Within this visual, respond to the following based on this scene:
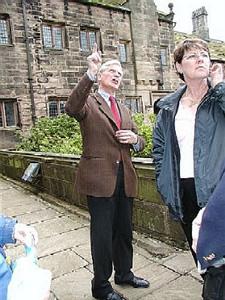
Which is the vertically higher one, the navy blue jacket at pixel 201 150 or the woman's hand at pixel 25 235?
the navy blue jacket at pixel 201 150

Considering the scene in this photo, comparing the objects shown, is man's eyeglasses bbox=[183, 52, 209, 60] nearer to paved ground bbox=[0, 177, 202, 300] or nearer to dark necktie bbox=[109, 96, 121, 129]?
dark necktie bbox=[109, 96, 121, 129]

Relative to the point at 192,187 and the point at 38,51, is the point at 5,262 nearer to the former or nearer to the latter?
the point at 192,187

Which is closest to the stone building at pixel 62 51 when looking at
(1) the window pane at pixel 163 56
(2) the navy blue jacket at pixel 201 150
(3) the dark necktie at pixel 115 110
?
(1) the window pane at pixel 163 56

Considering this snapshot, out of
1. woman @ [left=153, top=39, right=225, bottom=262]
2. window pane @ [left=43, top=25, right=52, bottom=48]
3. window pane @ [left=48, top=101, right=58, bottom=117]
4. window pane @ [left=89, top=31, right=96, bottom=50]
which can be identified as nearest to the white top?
woman @ [left=153, top=39, right=225, bottom=262]

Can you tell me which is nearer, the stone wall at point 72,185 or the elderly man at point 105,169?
the elderly man at point 105,169

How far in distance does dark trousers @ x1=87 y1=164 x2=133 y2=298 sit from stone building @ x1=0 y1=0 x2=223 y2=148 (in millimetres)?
9698

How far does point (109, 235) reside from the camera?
2.58 m

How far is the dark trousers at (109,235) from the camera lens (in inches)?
101

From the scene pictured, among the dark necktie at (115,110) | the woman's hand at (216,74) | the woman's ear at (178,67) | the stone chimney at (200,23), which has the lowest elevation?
the dark necktie at (115,110)

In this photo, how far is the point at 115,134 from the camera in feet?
8.52

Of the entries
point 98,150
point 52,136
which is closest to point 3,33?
point 52,136

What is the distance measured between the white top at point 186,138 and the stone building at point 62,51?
10351mm

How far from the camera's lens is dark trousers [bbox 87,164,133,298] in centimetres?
255

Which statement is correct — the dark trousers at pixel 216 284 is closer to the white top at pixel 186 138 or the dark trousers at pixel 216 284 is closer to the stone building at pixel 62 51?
the white top at pixel 186 138
